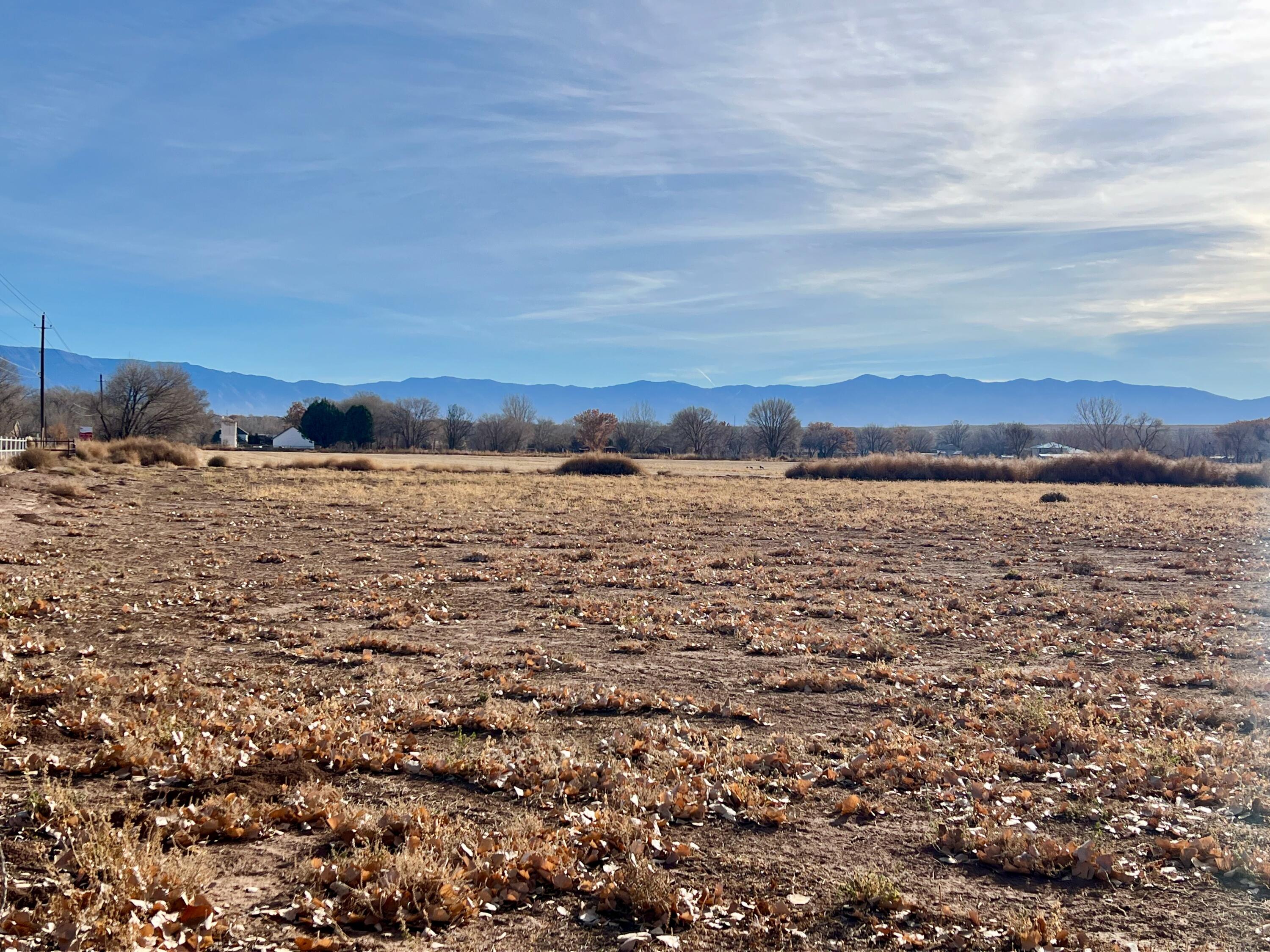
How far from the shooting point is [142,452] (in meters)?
60.1

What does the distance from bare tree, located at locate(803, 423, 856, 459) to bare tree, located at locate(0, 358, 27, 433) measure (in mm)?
117756

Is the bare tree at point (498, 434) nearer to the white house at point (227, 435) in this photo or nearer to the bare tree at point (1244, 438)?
the white house at point (227, 435)

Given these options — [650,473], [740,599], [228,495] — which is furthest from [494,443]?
[740,599]

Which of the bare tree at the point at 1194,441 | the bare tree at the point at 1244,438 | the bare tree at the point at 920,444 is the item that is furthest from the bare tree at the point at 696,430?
the bare tree at the point at 1244,438

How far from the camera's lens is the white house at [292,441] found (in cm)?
12519

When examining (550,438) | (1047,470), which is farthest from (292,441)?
(1047,470)

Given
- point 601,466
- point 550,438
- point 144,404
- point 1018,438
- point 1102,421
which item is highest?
point 1102,421

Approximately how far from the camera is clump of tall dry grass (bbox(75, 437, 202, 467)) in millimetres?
55188

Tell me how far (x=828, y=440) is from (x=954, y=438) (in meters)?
44.2

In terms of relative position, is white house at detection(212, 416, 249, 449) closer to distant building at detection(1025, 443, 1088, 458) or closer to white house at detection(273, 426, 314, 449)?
white house at detection(273, 426, 314, 449)

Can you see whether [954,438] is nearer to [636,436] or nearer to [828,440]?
[828,440]

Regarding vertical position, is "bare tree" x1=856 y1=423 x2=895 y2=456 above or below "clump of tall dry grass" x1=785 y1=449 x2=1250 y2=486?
above

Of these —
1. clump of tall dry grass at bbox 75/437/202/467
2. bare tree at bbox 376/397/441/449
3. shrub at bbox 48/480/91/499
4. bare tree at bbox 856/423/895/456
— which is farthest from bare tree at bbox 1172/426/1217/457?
shrub at bbox 48/480/91/499

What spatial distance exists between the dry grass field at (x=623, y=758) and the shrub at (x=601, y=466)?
171 feet
